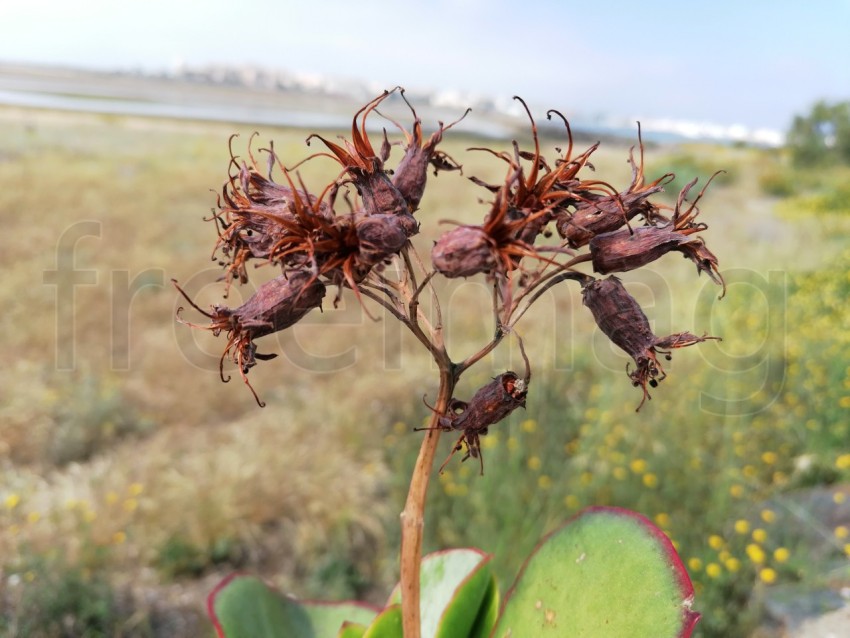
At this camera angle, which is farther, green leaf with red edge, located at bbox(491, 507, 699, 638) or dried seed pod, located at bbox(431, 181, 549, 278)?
green leaf with red edge, located at bbox(491, 507, 699, 638)

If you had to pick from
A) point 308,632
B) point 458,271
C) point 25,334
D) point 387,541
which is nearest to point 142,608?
point 387,541

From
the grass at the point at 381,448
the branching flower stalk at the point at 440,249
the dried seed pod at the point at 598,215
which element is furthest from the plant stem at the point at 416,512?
the grass at the point at 381,448

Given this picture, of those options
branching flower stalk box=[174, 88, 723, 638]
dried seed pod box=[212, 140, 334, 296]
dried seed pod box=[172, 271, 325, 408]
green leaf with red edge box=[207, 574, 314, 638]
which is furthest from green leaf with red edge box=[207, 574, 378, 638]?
dried seed pod box=[212, 140, 334, 296]

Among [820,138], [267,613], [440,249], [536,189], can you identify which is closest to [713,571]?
[267,613]

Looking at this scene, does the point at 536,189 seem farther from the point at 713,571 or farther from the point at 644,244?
the point at 713,571

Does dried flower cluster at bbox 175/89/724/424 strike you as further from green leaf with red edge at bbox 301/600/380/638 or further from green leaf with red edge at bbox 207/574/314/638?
green leaf with red edge at bbox 301/600/380/638

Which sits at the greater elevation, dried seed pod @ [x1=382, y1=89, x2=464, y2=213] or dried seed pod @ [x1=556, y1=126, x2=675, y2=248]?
dried seed pod @ [x1=382, y1=89, x2=464, y2=213]

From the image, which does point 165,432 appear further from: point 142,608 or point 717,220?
point 717,220
